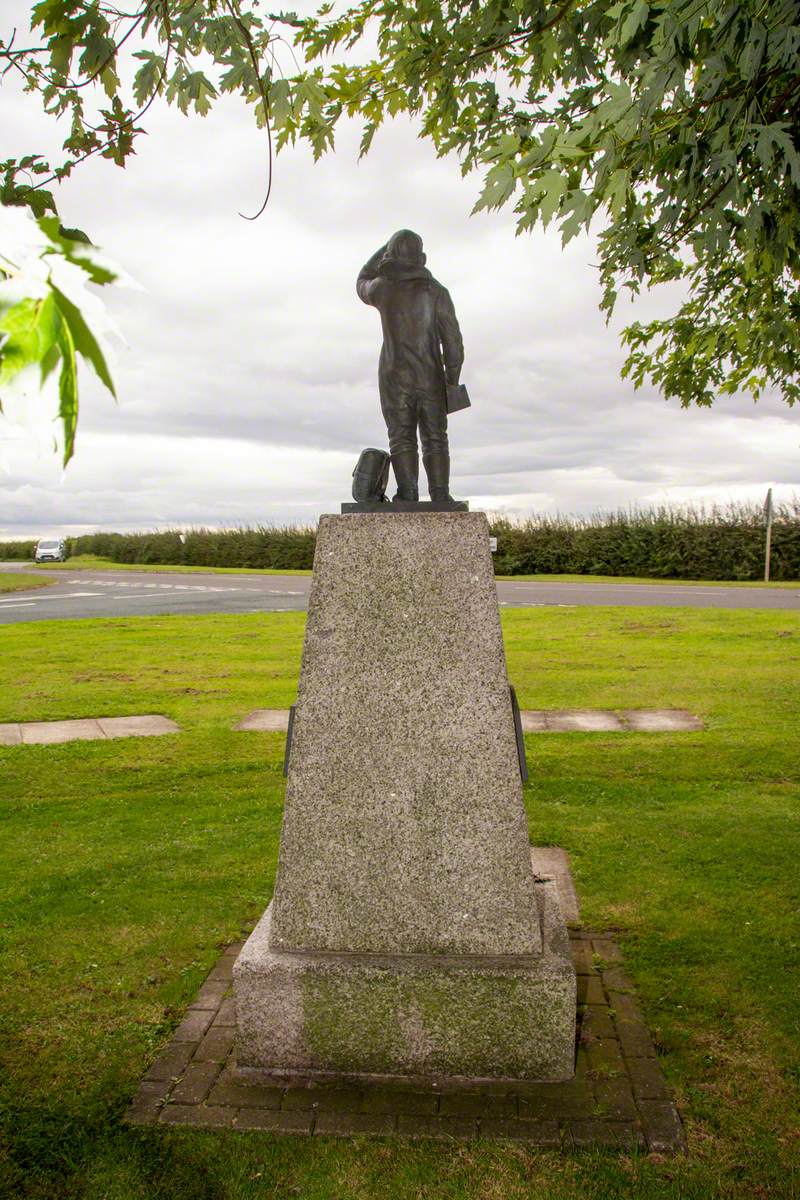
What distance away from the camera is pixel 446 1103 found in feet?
10.2

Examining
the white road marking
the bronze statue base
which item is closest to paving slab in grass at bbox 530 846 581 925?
the bronze statue base

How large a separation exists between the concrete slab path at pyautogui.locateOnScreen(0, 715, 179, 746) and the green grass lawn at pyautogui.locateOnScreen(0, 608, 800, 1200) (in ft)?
0.86

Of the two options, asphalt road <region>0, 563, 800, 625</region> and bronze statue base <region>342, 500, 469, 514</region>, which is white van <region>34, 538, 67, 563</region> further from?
bronze statue base <region>342, 500, 469, 514</region>

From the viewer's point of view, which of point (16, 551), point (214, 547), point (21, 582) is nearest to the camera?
point (21, 582)

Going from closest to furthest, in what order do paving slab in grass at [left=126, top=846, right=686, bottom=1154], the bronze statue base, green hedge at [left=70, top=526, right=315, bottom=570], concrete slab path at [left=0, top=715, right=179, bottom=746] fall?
paving slab in grass at [left=126, top=846, right=686, bottom=1154]
the bronze statue base
concrete slab path at [left=0, top=715, right=179, bottom=746]
green hedge at [left=70, top=526, right=315, bottom=570]

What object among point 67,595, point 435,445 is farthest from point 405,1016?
point 67,595

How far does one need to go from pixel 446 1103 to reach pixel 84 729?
5.78 m

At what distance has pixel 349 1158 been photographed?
9.18 feet

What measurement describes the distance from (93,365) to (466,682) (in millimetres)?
2608

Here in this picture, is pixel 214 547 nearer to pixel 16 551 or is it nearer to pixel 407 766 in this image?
pixel 16 551

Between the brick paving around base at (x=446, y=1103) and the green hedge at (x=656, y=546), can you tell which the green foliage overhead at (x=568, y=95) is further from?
the green hedge at (x=656, y=546)

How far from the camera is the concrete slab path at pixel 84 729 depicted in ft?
25.1

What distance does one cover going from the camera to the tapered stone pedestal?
3.19m

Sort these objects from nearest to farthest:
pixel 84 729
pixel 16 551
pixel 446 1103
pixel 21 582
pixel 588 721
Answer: pixel 446 1103 → pixel 84 729 → pixel 588 721 → pixel 21 582 → pixel 16 551
